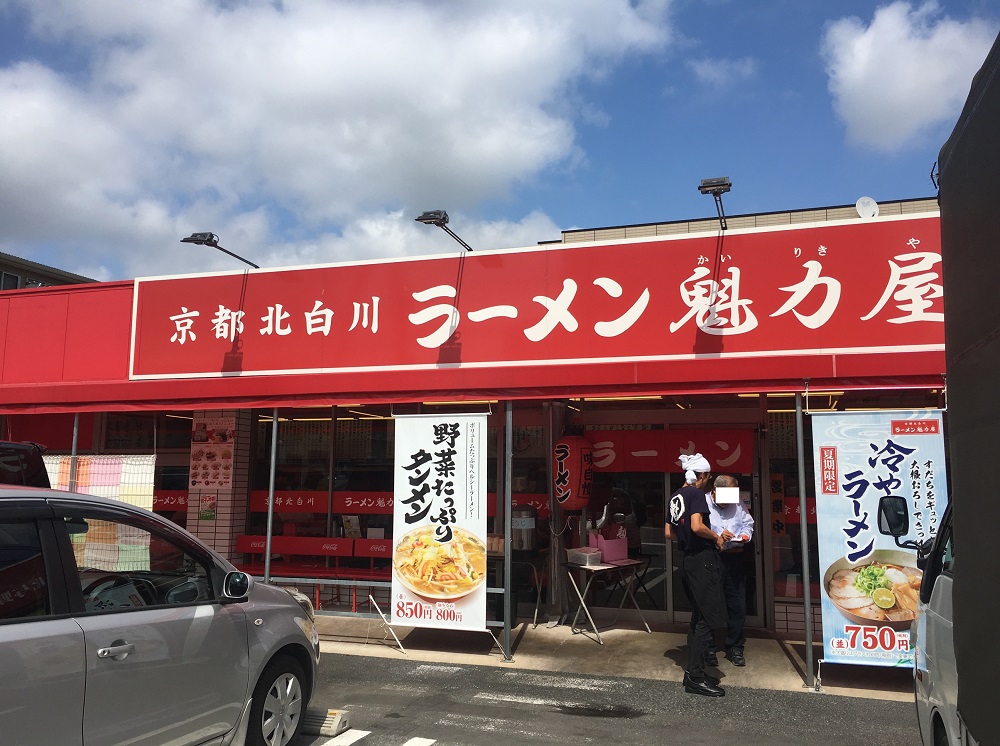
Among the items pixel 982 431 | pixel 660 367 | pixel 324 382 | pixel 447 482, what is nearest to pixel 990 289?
pixel 982 431

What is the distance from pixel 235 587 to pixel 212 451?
23.8ft

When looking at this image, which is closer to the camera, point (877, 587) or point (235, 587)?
point (235, 587)

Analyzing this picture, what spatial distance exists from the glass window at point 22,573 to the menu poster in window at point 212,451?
7.78 metres

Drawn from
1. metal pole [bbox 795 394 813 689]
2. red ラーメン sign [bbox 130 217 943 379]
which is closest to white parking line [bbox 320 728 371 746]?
metal pole [bbox 795 394 813 689]

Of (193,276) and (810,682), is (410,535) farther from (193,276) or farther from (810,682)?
(193,276)

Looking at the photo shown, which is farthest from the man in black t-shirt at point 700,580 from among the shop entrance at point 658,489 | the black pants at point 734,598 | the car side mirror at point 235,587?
the car side mirror at point 235,587

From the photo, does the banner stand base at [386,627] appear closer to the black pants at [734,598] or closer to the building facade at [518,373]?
the building facade at [518,373]

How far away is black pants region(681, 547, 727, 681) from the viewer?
22.3 feet

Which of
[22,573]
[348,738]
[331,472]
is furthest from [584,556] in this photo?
[22,573]

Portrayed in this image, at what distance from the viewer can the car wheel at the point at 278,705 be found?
187 inches

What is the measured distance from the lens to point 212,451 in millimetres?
11438

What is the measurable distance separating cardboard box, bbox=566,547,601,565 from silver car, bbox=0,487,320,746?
4187 millimetres

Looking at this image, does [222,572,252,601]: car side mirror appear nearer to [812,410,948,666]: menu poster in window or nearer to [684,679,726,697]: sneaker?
[684,679,726,697]: sneaker

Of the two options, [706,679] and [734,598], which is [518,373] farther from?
[706,679]
